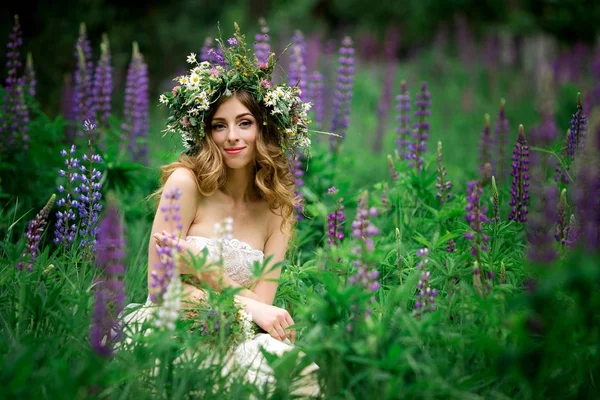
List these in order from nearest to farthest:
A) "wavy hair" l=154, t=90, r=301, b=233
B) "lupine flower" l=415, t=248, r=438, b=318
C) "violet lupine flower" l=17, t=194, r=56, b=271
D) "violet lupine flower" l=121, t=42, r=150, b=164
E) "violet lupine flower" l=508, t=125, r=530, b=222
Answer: "lupine flower" l=415, t=248, r=438, b=318 → "violet lupine flower" l=17, t=194, r=56, b=271 → "wavy hair" l=154, t=90, r=301, b=233 → "violet lupine flower" l=508, t=125, r=530, b=222 → "violet lupine flower" l=121, t=42, r=150, b=164

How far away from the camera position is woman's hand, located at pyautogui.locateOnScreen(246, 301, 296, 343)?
10.2 feet

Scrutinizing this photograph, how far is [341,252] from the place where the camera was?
2.47 metres

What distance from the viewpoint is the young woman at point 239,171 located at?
3234mm

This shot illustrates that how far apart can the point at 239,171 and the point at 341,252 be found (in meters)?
1.24

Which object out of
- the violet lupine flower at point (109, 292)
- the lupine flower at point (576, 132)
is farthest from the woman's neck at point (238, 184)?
the lupine flower at point (576, 132)

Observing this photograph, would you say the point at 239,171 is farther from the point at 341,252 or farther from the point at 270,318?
the point at 341,252

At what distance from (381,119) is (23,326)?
5.63 m

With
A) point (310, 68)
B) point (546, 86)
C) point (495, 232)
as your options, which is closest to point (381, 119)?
point (310, 68)

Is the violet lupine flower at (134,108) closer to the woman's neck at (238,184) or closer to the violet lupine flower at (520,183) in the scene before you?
the woman's neck at (238,184)

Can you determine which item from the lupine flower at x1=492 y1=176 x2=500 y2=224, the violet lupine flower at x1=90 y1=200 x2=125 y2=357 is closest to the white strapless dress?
the violet lupine flower at x1=90 y1=200 x2=125 y2=357

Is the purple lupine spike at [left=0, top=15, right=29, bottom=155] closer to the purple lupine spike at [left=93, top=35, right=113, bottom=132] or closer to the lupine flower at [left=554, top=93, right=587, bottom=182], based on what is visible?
the purple lupine spike at [left=93, top=35, right=113, bottom=132]

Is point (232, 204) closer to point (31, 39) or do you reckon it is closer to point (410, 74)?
point (31, 39)

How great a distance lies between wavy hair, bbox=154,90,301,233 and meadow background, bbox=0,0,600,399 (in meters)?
0.17

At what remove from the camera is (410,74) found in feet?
44.0
